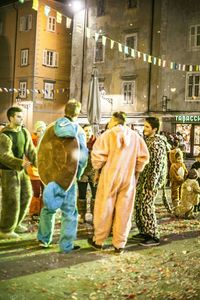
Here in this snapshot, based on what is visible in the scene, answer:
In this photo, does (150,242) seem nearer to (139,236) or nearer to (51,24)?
(139,236)

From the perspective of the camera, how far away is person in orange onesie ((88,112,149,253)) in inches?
242

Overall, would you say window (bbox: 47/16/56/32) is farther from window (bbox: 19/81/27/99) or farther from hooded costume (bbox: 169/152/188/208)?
hooded costume (bbox: 169/152/188/208)

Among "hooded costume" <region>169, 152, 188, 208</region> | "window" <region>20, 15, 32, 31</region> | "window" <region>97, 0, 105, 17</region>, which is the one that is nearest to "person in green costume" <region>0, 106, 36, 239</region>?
"hooded costume" <region>169, 152, 188, 208</region>

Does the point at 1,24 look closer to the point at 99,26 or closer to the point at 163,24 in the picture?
the point at 99,26

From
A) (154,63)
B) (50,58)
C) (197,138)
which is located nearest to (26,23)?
(50,58)

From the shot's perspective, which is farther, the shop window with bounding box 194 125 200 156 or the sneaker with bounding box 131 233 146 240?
the shop window with bounding box 194 125 200 156

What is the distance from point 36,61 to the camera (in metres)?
36.9

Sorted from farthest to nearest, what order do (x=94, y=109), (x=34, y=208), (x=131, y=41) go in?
(x=131, y=41) → (x=94, y=109) → (x=34, y=208)

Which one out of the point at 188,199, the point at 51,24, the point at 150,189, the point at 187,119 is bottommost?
the point at 188,199

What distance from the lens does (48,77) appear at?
37594 millimetres

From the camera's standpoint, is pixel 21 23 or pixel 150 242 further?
pixel 21 23

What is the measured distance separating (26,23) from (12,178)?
3362 cm

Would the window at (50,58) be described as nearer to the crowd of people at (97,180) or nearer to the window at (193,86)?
the window at (193,86)

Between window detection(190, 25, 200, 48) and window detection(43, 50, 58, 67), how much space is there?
12.6m
